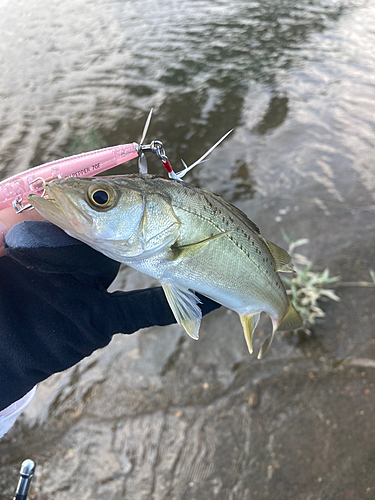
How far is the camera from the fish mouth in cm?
148

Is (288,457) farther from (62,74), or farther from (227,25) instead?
(227,25)

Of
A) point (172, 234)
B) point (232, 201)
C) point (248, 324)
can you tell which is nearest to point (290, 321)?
point (248, 324)

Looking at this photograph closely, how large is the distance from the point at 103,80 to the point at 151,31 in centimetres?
344

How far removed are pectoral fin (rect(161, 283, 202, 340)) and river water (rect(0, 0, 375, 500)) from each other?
1.88 metres

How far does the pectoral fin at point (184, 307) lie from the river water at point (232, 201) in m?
1.88

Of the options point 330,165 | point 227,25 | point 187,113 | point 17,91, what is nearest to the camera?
point 330,165

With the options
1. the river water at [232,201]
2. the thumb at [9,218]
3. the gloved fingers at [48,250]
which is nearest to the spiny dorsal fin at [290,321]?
the gloved fingers at [48,250]

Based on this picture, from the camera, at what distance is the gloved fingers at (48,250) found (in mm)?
1597

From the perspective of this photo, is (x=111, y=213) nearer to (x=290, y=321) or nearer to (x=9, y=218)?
(x=9, y=218)

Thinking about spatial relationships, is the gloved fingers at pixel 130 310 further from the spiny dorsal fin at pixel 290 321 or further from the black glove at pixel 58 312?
the spiny dorsal fin at pixel 290 321

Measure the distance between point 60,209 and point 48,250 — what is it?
0.29 metres

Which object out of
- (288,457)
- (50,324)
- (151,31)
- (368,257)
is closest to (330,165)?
(368,257)

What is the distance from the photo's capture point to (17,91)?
8.95 metres

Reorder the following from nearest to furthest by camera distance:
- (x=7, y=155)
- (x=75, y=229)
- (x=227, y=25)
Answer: (x=75, y=229) → (x=7, y=155) → (x=227, y=25)
